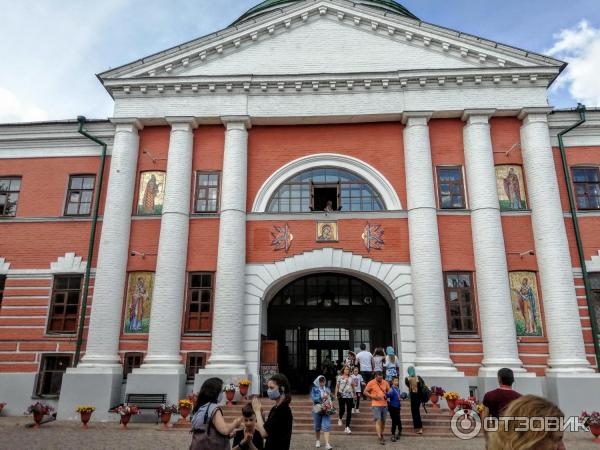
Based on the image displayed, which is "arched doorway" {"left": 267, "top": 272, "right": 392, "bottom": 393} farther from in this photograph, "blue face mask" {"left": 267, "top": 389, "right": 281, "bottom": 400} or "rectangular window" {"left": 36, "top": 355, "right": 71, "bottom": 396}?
"blue face mask" {"left": 267, "top": 389, "right": 281, "bottom": 400}

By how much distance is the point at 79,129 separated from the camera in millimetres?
17812

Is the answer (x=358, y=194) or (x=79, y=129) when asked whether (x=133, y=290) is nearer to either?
(x=79, y=129)

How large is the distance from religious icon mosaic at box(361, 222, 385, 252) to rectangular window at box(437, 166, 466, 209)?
2317 millimetres

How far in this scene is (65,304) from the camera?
16.5 m

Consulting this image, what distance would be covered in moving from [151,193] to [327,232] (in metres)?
6.36

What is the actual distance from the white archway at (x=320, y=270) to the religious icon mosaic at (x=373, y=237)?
1.54ft

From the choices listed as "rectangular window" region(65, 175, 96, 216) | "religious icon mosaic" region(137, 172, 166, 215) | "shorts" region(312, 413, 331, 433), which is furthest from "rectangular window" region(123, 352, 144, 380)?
"shorts" region(312, 413, 331, 433)

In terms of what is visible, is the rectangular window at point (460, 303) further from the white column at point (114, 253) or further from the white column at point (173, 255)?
the white column at point (114, 253)

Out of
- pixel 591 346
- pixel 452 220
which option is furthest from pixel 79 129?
pixel 591 346

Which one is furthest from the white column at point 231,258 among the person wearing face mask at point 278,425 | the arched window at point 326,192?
the person wearing face mask at point 278,425

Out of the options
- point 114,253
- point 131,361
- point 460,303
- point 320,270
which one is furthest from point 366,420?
point 114,253

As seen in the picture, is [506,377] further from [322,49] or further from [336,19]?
[336,19]

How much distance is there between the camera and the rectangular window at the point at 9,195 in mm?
17800

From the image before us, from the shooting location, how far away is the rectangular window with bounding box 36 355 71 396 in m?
15.7
